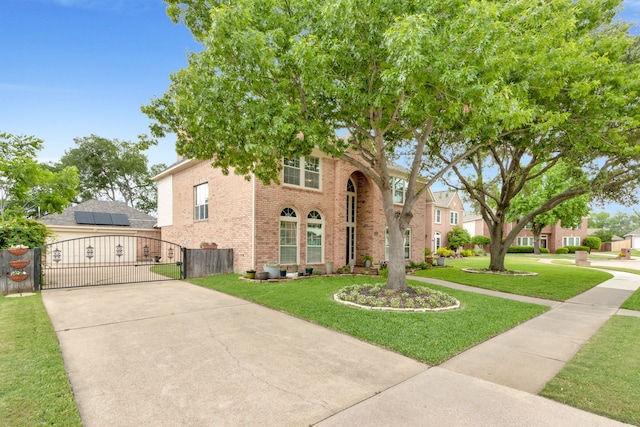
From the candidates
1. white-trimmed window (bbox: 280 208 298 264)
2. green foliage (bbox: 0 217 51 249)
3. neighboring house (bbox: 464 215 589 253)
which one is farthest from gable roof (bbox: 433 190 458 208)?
green foliage (bbox: 0 217 51 249)

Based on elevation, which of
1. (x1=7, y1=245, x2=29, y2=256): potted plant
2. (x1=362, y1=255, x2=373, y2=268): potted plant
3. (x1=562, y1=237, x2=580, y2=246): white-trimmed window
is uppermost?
(x1=7, y1=245, x2=29, y2=256): potted plant

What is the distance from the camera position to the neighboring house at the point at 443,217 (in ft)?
107

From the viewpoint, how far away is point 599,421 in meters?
3.05

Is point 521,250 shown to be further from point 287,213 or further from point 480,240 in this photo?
point 287,213

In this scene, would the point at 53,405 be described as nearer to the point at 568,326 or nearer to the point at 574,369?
the point at 574,369

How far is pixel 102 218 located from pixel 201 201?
37.0ft

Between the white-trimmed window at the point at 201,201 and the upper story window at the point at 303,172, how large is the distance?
4.70 meters

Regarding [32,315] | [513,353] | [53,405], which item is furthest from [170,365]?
[513,353]

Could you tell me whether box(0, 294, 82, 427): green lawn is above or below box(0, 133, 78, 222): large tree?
below

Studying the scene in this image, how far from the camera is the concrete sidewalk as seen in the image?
3104 millimetres

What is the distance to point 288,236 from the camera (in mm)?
13633

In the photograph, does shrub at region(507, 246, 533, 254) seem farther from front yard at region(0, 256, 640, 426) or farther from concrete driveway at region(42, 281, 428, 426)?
concrete driveway at region(42, 281, 428, 426)

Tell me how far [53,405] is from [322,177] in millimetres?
12635

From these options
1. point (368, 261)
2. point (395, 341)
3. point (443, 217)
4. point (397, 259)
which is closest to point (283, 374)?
point (395, 341)
